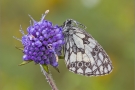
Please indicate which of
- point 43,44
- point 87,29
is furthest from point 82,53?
point 87,29

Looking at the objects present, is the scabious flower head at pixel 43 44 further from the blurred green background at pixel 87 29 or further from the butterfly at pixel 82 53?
the blurred green background at pixel 87 29

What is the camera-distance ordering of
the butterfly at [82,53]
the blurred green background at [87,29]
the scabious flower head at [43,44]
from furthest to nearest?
the blurred green background at [87,29], the butterfly at [82,53], the scabious flower head at [43,44]

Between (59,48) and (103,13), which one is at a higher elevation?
(103,13)

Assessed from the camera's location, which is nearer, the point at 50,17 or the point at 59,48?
the point at 59,48

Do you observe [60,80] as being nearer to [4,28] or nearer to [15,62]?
[15,62]

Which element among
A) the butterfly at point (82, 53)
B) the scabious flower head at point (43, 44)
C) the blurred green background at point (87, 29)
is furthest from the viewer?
the blurred green background at point (87, 29)

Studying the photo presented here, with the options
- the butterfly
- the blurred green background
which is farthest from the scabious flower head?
the blurred green background

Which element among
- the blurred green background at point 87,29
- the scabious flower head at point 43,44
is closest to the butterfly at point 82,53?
the scabious flower head at point 43,44

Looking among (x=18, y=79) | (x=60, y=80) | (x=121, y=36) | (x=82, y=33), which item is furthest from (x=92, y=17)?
(x=82, y=33)
